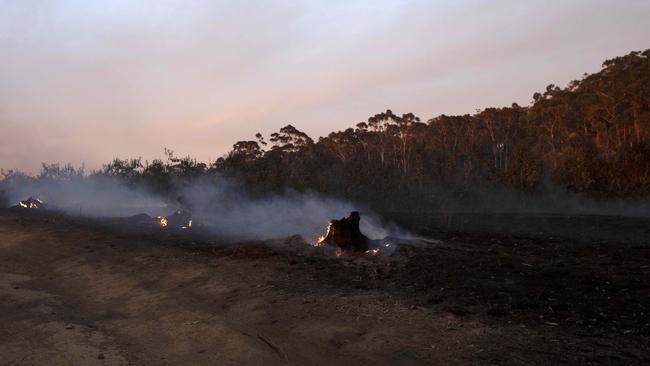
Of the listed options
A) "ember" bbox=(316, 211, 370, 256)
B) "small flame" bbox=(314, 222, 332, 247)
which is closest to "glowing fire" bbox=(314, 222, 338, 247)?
"small flame" bbox=(314, 222, 332, 247)

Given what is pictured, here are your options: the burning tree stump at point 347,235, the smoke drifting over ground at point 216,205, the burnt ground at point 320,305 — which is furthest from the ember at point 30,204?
the burning tree stump at point 347,235

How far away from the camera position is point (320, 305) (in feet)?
31.8

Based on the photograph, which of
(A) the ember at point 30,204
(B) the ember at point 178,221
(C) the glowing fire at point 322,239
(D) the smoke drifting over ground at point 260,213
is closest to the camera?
(C) the glowing fire at point 322,239

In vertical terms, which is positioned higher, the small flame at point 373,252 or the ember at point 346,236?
the ember at point 346,236

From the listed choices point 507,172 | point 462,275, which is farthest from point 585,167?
point 462,275

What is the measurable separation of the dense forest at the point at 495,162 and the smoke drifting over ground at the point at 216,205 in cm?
186

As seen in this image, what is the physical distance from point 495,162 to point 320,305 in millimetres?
44051

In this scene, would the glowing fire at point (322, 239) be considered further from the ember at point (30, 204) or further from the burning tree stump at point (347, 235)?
the ember at point (30, 204)

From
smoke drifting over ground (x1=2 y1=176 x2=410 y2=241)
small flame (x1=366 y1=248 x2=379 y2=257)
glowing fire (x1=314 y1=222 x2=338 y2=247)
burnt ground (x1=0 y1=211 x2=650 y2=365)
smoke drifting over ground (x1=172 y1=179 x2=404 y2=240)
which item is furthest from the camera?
smoke drifting over ground (x1=2 y1=176 x2=410 y2=241)

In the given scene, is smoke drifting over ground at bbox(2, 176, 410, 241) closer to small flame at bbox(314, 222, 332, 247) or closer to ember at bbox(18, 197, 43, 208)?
small flame at bbox(314, 222, 332, 247)

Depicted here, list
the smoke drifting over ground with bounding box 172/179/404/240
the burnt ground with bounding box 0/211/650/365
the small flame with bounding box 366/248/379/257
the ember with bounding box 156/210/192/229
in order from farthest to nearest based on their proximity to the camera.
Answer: the ember with bounding box 156/210/192/229, the smoke drifting over ground with bounding box 172/179/404/240, the small flame with bounding box 366/248/379/257, the burnt ground with bounding box 0/211/650/365

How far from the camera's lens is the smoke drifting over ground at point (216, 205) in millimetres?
21484

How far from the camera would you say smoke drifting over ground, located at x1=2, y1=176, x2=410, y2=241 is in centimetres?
2148

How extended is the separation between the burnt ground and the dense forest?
19893 millimetres
